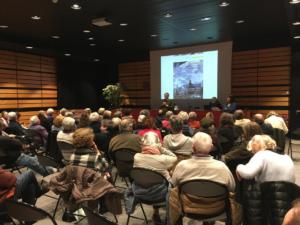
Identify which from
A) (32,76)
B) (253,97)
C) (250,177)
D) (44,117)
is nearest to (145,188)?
(250,177)

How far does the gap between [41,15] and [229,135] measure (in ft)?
16.8

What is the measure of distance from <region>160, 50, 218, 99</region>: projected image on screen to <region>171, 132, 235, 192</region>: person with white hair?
8316 millimetres

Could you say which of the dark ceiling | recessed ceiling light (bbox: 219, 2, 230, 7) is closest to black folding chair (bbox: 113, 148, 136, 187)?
the dark ceiling

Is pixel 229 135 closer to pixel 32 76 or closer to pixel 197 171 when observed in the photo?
pixel 197 171

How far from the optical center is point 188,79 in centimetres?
1118

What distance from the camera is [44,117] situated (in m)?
6.80

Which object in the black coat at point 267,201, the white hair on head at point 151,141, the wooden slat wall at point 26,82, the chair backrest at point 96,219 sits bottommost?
the black coat at point 267,201

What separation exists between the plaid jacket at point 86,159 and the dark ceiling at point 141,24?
3.88m

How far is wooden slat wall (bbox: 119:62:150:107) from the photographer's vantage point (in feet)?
45.0

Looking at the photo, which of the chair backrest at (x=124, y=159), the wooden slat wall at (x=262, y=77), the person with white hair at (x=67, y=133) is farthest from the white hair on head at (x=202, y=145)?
the wooden slat wall at (x=262, y=77)

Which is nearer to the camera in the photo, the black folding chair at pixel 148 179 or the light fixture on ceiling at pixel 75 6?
the black folding chair at pixel 148 179

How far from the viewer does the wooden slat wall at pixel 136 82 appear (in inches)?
540

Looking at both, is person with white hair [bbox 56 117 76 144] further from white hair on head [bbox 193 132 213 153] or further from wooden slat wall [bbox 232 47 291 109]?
wooden slat wall [bbox 232 47 291 109]

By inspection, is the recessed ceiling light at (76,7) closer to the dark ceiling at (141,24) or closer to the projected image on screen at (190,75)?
the dark ceiling at (141,24)
